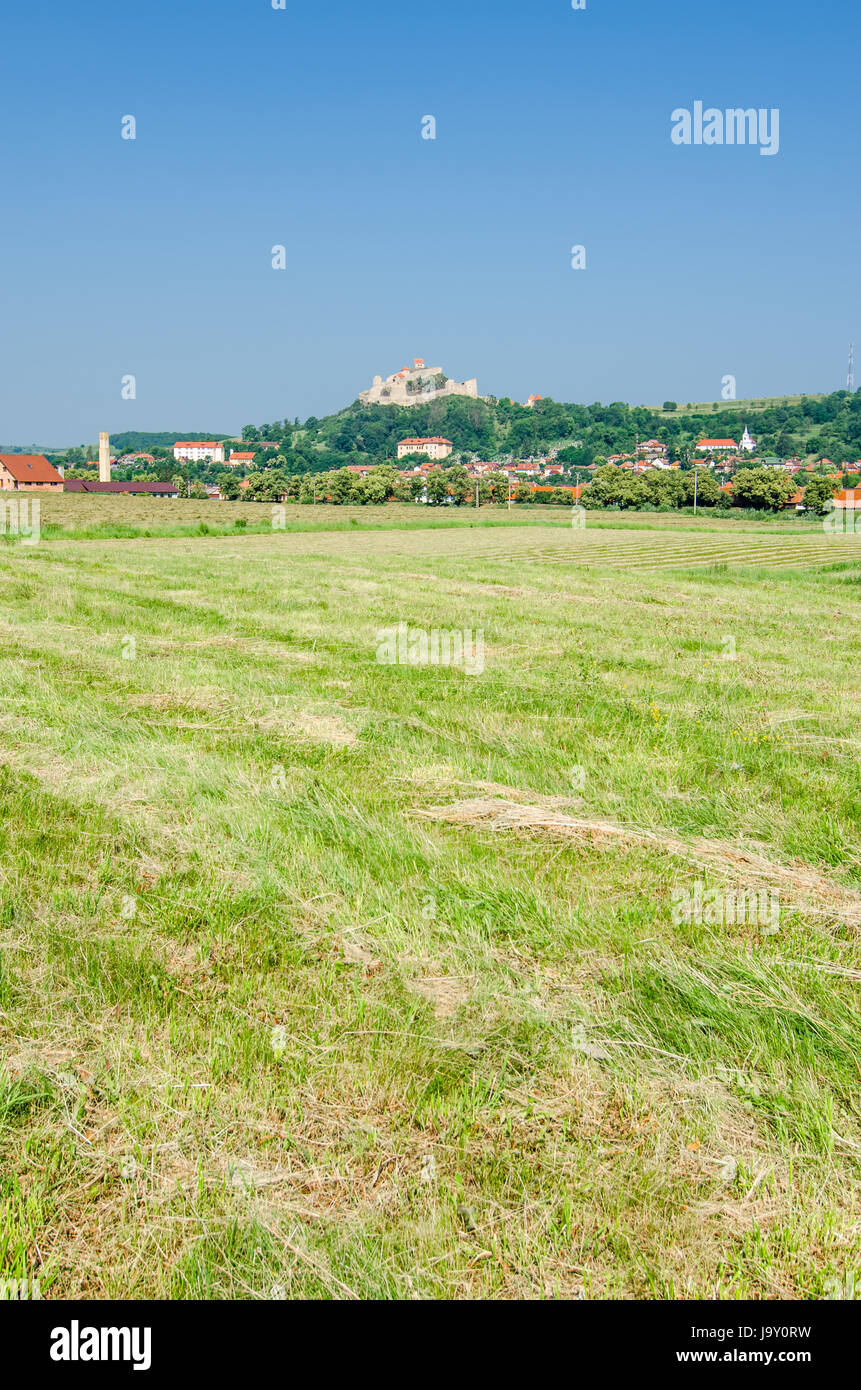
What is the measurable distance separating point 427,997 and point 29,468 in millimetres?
103644

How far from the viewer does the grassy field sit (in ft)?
8.11

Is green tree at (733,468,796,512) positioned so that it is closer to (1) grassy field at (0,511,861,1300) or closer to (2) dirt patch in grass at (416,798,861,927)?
(1) grassy field at (0,511,861,1300)

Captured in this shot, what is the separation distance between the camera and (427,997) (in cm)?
362

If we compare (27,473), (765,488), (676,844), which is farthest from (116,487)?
(676,844)

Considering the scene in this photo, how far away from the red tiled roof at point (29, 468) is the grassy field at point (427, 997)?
95708mm

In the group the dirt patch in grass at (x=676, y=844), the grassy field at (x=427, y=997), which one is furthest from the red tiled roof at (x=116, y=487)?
the dirt patch in grass at (x=676, y=844)

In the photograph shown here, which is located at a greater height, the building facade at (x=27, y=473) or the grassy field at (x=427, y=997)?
the building facade at (x=27, y=473)

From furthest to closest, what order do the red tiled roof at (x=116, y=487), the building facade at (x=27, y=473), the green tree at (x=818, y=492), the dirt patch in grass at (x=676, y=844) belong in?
the red tiled roof at (x=116, y=487) < the green tree at (x=818, y=492) < the building facade at (x=27, y=473) < the dirt patch in grass at (x=676, y=844)

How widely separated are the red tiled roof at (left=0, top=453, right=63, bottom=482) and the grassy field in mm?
95708

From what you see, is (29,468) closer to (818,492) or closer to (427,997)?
(818,492)

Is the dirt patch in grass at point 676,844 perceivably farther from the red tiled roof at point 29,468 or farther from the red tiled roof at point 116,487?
the red tiled roof at point 116,487

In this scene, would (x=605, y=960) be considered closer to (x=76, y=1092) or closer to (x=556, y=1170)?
(x=556, y=1170)

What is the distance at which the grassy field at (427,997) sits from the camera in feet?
8.11

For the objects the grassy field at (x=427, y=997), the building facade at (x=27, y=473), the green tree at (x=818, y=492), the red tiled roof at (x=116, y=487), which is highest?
the red tiled roof at (x=116, y=487)
